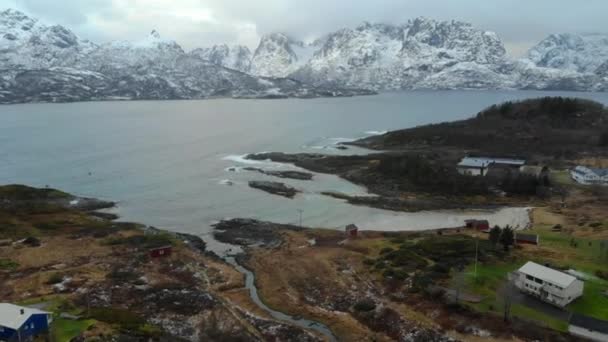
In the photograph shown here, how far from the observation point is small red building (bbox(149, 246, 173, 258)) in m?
48.2

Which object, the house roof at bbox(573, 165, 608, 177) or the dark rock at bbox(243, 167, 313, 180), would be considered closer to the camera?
the house roof at bbox(573, 165, 608, 177)

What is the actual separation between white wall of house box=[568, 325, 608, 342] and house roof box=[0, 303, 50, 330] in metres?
33.2

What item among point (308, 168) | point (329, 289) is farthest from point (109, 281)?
point (308, 168)

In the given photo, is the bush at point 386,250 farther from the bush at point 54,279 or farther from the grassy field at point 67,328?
the bush at point 54,279

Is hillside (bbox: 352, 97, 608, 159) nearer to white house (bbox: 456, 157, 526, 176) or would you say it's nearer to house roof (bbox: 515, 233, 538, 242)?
white house (bbox: 456, 157, 526, 176)

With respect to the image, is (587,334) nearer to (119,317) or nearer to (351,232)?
(351,232)

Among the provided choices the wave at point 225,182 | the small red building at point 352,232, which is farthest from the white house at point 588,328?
the wave at point 225,182

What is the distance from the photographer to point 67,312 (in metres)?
34.0

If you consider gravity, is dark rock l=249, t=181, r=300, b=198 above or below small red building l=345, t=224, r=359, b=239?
above

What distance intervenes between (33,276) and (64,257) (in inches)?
231

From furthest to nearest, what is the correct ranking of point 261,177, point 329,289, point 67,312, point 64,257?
point 261,177 → point 64,257 → point 329,289 → point 67,312

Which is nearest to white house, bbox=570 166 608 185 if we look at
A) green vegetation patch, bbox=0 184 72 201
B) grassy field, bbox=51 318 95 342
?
grassy field, bbox=51 318 95 342

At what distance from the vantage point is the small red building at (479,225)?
57.6m

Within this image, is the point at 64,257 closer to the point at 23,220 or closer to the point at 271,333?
the point at 23,220
